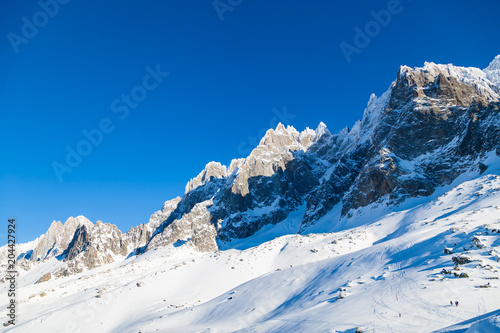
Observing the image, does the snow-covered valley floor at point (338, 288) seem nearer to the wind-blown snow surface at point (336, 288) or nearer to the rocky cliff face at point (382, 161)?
the wind-blown snow surface at point (336, 288)

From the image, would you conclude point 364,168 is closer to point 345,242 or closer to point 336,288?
point 345,242

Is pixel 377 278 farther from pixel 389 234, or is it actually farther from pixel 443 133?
pixel 443 133

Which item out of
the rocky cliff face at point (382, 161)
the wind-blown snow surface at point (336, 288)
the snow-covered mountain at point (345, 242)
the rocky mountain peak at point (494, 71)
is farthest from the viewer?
the rocky mountain peak at point (494, 71)

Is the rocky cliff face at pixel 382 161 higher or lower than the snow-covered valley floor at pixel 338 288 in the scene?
higher

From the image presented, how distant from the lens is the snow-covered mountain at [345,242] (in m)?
17.2

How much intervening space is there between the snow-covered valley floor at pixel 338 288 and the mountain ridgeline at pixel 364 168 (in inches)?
1185

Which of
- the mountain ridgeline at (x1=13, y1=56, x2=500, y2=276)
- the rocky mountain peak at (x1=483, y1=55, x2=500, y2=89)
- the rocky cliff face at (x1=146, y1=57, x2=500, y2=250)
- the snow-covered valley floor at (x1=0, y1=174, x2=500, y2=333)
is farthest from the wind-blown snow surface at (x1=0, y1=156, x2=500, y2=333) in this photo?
the rocky mountain peak at (x1=483, y1=55, x2=500, y2=89)

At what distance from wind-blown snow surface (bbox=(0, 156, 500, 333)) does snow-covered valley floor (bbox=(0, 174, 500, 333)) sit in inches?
3.4

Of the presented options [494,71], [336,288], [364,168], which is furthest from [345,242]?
[494,71]

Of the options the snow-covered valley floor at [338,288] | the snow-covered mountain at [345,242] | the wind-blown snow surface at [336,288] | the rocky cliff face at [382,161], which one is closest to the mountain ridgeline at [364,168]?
the rocky cliff face at [382,161]

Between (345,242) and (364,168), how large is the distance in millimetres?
61846

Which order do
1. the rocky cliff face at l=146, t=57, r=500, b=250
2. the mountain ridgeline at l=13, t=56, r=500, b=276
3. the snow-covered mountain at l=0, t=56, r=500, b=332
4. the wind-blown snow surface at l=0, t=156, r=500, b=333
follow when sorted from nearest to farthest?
the wind-blown snow surface at l=0, t=156, r=500, b=333
the snow-covered mountain at l=0, t=56, r=500, b=332
the rocky cliff face at l=146, t=57, r=500, b=250
the mountain ridgeline at l=13, t=56, r=500, b=276

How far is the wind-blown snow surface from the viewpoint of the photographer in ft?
45.5

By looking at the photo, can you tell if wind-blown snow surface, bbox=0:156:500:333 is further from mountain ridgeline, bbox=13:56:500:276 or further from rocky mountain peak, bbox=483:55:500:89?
rocky mountain peak, bbox=483:55:500:89
